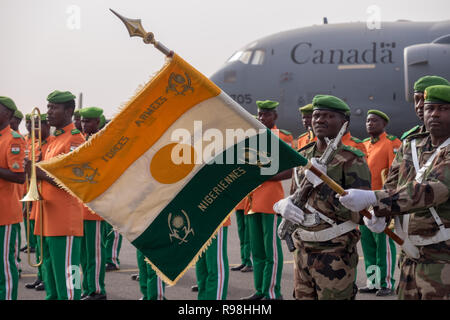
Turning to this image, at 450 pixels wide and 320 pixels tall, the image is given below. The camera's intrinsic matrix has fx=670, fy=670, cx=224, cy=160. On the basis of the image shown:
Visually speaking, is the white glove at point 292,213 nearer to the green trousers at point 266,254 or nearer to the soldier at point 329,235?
the soldier at point 329,235

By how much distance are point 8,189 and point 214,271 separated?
2118 mm

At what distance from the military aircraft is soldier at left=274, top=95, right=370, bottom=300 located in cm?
1256

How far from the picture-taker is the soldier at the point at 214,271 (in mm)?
6562

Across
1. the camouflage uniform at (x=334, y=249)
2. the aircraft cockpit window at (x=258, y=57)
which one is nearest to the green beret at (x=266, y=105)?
the camouflage uniform at (x=334, y=249)

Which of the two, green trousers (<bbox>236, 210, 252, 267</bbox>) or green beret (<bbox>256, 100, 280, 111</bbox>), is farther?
green trousers (<bbox>236, 210, 252, 267</bbox>)

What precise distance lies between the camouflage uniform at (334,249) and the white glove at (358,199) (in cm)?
74

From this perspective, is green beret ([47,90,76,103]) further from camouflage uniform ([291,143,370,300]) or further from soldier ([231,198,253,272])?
soldier ([231,198,253,272])

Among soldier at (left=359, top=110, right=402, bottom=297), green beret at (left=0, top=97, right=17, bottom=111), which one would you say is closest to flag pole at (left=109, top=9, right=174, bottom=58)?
green beret at (left=0, top=97, right=17, bottom=111)

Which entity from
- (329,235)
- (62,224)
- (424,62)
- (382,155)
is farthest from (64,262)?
(424,62)

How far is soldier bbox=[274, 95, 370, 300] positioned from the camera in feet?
15.4

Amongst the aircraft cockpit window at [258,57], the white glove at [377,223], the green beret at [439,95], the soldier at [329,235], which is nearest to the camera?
the green beret at [439,95]

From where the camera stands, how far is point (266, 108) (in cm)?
805

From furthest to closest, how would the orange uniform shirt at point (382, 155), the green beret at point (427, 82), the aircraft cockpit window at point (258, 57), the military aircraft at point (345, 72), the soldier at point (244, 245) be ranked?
the aircraft cockpit window at point (258, 57) < the military aircraft at point (345, 72) < the soldier at point (244, 245) < the orange uniform shirt at point (382, 155) < the green beret at point (427, 82)

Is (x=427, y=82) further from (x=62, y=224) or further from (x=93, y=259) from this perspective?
(x=93, y=259)
